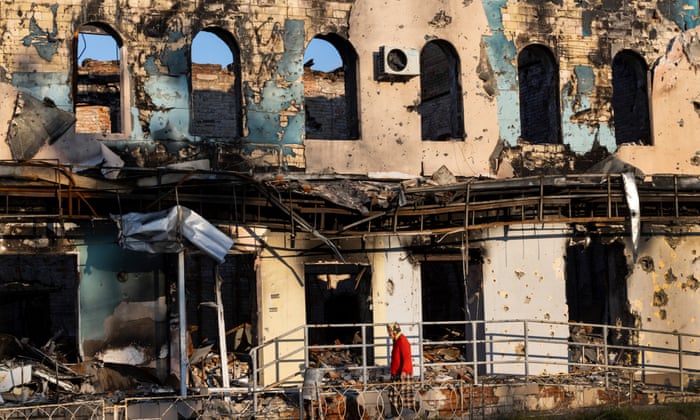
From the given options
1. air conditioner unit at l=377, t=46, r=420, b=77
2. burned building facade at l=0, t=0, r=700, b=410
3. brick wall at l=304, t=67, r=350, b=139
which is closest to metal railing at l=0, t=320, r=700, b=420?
burned building facade at l=0, t=0, r=700, b=410

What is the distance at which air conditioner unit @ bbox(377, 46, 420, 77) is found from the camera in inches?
734

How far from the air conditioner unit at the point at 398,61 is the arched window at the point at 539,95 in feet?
7.68

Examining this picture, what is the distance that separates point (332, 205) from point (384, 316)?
2.10 metres

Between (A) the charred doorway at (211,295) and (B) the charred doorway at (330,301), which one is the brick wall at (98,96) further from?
(B) the charred doorway at (330,301)

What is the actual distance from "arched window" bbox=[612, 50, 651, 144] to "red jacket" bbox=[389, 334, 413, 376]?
714 centimetres

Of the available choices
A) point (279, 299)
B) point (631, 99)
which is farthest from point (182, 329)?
point (631, 99)

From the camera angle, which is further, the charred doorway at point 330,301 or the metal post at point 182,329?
the charred doorway at point 330,301

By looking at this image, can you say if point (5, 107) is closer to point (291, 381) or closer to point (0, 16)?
point (0, 16)

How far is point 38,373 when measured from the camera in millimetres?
15883

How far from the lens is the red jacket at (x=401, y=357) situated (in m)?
15.8

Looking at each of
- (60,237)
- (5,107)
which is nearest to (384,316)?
(60,237)

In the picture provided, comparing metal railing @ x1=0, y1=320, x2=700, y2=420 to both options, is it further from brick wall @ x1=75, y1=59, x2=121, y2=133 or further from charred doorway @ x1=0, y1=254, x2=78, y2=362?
brick wall @ x1=75, y1=59, x2=121, y2=133

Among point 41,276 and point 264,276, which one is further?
point 41,276

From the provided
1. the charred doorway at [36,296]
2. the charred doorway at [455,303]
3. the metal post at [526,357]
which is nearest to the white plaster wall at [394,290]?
the charred doorway at [455,303]
